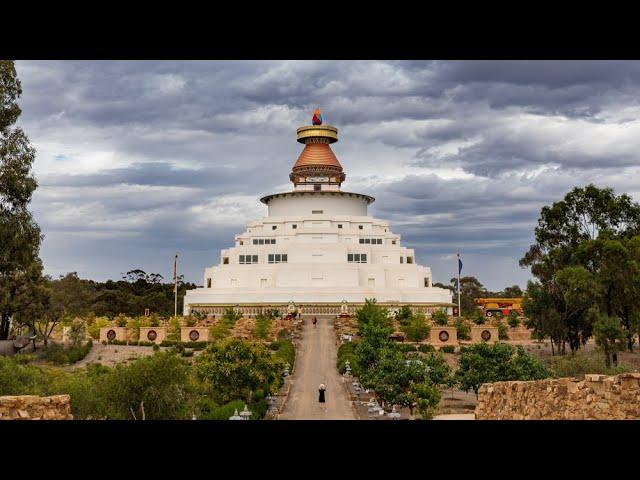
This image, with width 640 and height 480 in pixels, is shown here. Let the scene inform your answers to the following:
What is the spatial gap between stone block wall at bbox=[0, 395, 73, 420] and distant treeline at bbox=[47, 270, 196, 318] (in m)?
34.4

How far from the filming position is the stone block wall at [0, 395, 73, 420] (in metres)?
12.4

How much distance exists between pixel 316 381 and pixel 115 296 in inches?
1929

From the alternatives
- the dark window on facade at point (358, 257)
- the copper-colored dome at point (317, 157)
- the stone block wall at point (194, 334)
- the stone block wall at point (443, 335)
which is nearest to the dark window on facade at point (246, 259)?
the dark window on facade at point (358, 257)

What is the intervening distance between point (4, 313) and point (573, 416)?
32.4m

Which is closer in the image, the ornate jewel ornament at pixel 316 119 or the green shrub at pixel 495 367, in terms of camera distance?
the green shrub at pixel 495 367

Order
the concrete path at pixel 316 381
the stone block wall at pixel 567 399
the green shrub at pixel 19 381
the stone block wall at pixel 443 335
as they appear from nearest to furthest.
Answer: the stone block wall at pixel 567 399 → the green shrub at pixel 19 381 → the concrete path at pixel 316 381 → the stone block wall at pixel 443 335

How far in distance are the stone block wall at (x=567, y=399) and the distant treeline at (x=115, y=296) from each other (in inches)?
1382

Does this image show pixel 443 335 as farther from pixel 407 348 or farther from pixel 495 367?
pixel 495 367

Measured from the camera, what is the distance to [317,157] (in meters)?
77.2

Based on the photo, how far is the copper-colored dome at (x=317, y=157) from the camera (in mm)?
76750

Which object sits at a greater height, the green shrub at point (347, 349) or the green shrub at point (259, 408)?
the green shrub at point (347, 349)

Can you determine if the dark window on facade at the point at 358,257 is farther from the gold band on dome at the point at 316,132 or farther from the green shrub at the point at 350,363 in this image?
the green shrub at the point at 350,363
